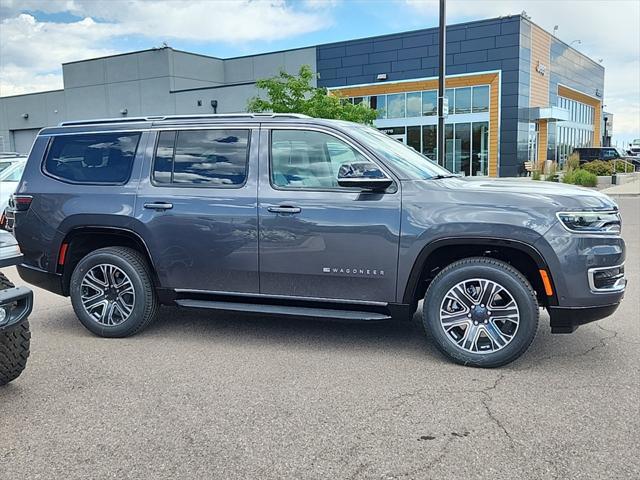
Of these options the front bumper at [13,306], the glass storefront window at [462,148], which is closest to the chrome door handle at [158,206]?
the front bumper at [13,306]

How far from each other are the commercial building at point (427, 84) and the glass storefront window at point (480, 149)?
0.05 m

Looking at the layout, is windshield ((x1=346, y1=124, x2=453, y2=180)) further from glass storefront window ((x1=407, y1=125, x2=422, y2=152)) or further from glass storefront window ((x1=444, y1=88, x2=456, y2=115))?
glass storefront window ((x1=407, y1=125, x2=422, y2=152))

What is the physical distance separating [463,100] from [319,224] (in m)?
30.1

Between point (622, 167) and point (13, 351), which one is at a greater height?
point (622, 167)

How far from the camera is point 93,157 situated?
5.65 meters

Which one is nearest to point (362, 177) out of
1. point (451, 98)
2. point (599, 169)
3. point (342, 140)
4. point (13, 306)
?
point (342, 140)

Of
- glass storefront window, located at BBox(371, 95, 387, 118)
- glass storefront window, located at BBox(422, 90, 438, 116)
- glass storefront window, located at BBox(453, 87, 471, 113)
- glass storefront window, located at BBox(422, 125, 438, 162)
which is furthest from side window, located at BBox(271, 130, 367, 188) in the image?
glass storefront window, located at BBox(371, 95, 387, 118)

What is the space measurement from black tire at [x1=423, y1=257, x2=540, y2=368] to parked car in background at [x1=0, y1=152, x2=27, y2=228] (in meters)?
9.34

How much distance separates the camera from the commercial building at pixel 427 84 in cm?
3231

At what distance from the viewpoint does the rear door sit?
5113mm

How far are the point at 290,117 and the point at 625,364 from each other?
131 inches

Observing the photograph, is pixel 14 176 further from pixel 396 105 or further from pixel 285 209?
pixel 396 105

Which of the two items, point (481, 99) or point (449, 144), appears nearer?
point (481, 99)

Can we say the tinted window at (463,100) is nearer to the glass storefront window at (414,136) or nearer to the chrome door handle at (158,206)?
the glass storefront window at (414,136)
